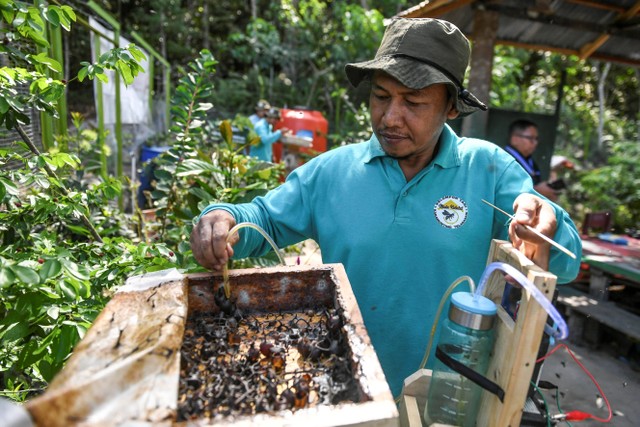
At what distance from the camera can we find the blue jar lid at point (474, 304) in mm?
1140

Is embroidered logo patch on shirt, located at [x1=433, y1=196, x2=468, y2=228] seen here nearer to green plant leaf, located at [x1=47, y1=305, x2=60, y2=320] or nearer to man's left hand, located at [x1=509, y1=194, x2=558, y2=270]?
man's left hand, located at [x1=509, y1=194, x2=558, y2=270]

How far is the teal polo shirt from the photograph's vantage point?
1809 mm

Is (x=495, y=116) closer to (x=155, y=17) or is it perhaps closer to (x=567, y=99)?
(x=155, y=17)

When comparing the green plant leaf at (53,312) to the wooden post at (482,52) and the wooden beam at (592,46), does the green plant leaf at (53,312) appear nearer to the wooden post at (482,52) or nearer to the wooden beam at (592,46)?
the wooden post at (482,52)

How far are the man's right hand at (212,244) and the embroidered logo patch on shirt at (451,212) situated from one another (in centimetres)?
88

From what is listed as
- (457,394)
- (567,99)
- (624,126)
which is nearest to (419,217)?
(457,394)

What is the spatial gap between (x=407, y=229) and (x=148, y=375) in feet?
3.88

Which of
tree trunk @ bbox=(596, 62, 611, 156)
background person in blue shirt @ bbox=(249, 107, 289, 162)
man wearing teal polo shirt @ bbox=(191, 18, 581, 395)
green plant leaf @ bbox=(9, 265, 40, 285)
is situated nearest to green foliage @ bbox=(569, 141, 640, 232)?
tree trunk @ bbox=(596, 62, 611, 156)

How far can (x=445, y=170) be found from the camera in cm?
192

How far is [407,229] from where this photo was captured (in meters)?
1.83

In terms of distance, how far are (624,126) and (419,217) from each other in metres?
19.7

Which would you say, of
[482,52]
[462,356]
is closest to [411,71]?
[462,356]

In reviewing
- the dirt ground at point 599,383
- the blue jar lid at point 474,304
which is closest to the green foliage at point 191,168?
the blue jar lid at point 474,304

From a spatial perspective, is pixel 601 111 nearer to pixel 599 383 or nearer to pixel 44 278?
pixel 599 383
